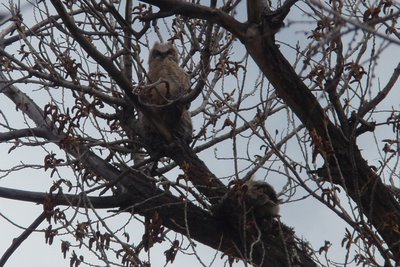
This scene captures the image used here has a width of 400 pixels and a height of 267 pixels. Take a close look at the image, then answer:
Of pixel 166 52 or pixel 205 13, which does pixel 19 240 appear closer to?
pixel 205 13

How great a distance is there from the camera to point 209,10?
4945 mm

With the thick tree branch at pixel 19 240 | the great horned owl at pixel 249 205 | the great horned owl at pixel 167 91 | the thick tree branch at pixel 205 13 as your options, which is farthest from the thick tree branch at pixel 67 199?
the thick tree branch at pixel 205 13

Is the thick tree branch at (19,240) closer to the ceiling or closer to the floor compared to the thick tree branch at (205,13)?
closer to the floor

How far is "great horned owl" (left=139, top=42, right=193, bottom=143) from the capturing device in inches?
260

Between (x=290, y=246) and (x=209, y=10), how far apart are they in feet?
6.95

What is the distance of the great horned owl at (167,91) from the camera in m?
6.59

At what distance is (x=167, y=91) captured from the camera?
6.48 metres

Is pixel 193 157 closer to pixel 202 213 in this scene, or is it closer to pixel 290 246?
pixel 202 213

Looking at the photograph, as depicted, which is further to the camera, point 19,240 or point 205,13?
point 19,240

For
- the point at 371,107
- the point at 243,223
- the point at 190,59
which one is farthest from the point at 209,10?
the point at 190,59

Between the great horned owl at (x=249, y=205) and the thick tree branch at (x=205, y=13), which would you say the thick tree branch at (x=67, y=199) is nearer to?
the great horned owl at (x=249, y=205)

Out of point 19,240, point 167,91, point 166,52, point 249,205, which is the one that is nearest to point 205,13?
point 167,91

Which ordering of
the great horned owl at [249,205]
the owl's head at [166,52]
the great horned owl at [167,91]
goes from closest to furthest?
the great horned owl at [249,205], the great horned owl at [167,91], the owl's head at [166,52]

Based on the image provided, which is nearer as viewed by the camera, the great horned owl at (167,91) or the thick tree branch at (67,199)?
the thick tree branch at (67,199)
